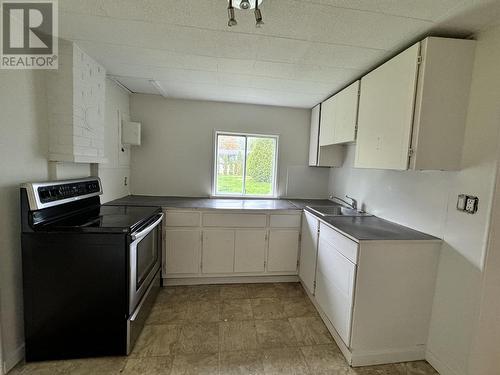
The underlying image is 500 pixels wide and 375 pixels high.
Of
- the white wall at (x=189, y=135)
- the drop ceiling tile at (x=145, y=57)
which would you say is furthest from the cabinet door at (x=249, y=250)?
the drop ceiling tile at (x=145, y=57)

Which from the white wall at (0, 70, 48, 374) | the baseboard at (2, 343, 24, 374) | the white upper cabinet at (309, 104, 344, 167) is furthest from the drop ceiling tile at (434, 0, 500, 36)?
the baseboard at (2, 343, 24, 374)

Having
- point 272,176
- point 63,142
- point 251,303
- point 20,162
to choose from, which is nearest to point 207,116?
point 272,176

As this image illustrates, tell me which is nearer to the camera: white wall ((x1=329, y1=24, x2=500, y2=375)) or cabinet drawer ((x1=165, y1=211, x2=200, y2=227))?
white wall ((x1=329, y1=24, x2=500, y2=375))

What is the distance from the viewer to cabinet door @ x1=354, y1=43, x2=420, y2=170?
5.15ft

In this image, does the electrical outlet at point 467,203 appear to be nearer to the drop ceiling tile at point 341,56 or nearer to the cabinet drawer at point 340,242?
the cabinet drawer at point 340,242

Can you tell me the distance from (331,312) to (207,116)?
8.74 ft

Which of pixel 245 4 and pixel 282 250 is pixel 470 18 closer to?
pixel 245 4

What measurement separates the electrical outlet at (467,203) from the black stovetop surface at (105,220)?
2200 mm

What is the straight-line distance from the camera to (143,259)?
1.99m

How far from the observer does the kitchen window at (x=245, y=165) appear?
332 cm

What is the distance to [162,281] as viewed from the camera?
265cm

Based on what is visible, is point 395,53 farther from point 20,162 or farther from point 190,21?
point 20,162

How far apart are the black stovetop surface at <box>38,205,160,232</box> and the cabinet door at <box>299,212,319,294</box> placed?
157 centimetres

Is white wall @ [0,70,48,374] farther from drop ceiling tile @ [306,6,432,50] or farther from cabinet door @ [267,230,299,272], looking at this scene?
cabinet door @ [267,230,299,272]
